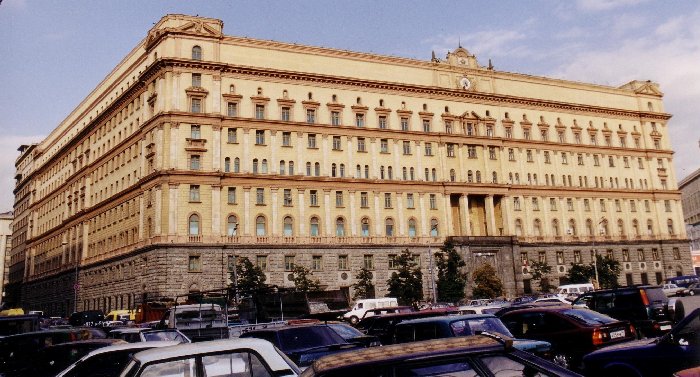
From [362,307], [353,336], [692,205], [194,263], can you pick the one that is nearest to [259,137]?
[194,263]

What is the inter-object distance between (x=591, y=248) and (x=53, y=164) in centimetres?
7658

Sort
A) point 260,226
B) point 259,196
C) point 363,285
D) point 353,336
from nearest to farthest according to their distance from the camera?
point 353,336 → point 260,226 → point 259,196 → point 363,285

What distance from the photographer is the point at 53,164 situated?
84.9 meters

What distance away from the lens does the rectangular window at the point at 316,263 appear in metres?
53.2

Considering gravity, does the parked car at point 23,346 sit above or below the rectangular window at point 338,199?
below

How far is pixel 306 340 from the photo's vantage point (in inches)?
495

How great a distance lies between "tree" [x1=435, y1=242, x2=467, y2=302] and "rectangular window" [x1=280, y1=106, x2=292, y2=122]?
20.2 metres

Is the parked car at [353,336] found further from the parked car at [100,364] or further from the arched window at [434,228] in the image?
the arched window at [434,228]

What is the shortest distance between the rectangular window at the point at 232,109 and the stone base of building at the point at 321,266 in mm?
12602

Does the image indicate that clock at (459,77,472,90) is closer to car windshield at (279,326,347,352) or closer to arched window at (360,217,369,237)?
arched window at (360,217,369,237)

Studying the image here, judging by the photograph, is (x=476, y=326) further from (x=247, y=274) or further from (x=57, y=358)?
(x=247, y=274)

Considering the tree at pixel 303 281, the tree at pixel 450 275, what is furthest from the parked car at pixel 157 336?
the tree at pixel 450 275

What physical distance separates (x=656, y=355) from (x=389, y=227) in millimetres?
48721

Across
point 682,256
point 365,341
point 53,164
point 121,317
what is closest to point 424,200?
point 121,317
